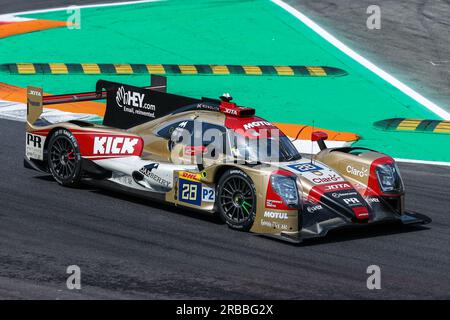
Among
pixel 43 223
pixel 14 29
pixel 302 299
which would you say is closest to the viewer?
pixel 302 299

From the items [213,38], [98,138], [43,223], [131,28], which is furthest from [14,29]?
[43,223]

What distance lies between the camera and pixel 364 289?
1021 cm

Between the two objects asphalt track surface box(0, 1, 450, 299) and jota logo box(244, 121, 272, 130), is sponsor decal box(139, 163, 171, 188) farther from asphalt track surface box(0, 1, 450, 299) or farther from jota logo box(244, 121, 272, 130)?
jota logo box(244, 121, 272, 130)

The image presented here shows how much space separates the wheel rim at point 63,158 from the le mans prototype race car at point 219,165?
15 mm

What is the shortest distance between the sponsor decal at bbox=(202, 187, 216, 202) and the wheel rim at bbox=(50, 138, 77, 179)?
7.83 ft

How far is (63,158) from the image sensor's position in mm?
14312

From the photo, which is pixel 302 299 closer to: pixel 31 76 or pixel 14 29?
pixel 31 76

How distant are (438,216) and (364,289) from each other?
3841 millimetres

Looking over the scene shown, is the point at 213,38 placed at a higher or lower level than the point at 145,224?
higher

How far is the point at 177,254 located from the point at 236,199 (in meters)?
1.51

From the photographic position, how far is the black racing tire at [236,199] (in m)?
12.2

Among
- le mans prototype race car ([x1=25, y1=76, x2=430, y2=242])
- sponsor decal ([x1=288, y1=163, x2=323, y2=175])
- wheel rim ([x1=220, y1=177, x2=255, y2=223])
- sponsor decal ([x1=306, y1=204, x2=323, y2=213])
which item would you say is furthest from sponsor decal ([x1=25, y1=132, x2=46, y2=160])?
sponsor decal ([x1=306, y1=204, x2=323, y2=213])

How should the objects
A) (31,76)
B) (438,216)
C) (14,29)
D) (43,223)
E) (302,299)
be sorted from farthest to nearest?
(14,29)
(31,76)
(438,216)
(43,223)
(302,299)
